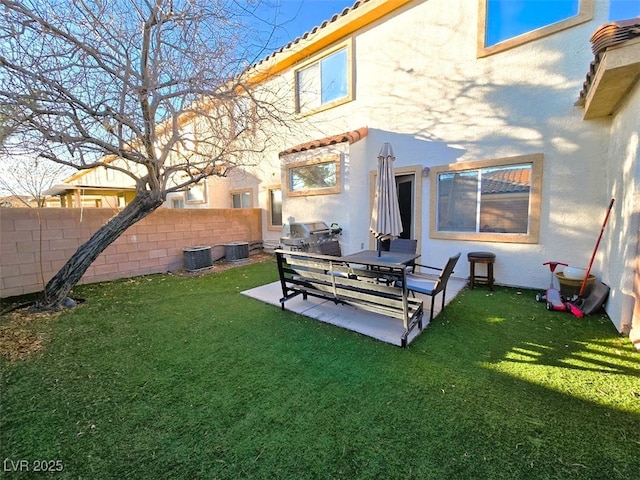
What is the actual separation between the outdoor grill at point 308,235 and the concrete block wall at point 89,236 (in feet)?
10.1

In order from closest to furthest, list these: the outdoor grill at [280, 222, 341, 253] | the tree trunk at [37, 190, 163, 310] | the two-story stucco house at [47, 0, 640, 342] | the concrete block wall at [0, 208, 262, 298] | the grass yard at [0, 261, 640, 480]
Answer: the grass yard at [0, 261, 640, 480], the two-story stucco house at [47, 0, 640, 342], the tree trunk at [37, 190, 163, 310], the concrete block wall at [0, 208, 262, 298], the outdoor grill at [280, 222, 341, 253]

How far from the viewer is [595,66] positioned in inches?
154

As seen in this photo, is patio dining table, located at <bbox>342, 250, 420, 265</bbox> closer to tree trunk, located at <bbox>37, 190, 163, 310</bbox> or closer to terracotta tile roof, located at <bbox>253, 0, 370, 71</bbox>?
tree trunk, located at <bbox>37, 190, 163, 310</bbox>

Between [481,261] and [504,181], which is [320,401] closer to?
[481,261]

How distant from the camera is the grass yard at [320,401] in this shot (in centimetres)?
203

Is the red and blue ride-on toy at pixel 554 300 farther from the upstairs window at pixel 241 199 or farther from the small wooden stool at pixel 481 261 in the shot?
the upstairs window at pixel 241 199

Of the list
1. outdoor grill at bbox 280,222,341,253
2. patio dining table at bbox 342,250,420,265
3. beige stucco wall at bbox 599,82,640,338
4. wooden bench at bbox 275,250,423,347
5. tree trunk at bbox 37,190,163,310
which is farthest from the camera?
outdoor grill at bbox 280,222,341,253

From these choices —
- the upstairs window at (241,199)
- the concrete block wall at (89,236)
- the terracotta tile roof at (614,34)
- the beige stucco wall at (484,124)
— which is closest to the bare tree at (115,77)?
the concrete block wall at (89,236)

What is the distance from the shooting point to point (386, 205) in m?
5.41

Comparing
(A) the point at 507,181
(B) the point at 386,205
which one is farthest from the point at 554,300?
(B) the point at 386,205

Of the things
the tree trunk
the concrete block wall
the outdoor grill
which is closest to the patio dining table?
the outdoor grill

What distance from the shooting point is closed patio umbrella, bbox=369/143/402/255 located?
17.7 ft

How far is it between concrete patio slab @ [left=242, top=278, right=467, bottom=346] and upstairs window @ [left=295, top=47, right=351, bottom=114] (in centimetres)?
647

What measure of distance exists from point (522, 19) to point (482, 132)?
230 centimetres
